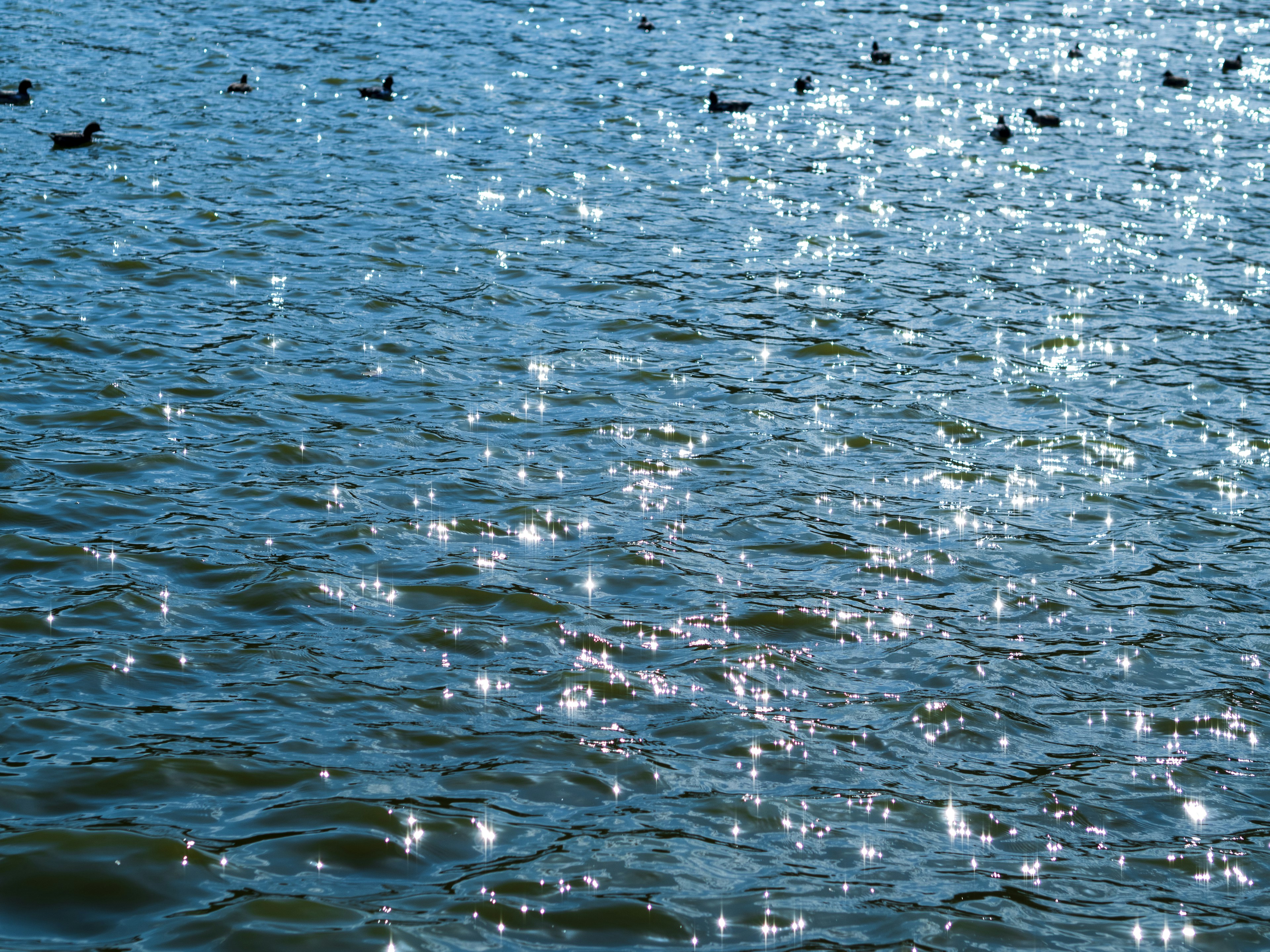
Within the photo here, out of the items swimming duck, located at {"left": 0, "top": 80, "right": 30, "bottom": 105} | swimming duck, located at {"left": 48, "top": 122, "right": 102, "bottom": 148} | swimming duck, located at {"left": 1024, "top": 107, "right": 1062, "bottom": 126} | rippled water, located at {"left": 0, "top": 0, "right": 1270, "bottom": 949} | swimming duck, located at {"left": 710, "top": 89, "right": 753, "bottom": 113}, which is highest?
swimming duck, located at {"left": 710, "top": 89, "right": 753, "bottom": 113}

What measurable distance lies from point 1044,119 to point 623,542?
20893mm

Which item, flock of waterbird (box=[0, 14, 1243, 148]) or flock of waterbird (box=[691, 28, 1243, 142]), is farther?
flock of waterbird (box=[691, 28, 1243, 142])

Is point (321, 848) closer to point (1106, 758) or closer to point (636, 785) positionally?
point (636, 785)

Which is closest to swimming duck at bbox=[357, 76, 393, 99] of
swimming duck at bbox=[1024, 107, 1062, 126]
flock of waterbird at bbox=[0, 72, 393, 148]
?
flock of waterbird at bbox=[0, 72, 393, 148]

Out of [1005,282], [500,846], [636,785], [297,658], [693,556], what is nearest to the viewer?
[500,846]

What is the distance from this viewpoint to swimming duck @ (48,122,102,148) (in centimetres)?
2328

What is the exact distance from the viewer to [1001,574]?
38.3ft

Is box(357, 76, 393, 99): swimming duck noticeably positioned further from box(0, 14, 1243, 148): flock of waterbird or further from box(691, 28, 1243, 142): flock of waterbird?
box(691, 28, 1243, 142): flock of waterbird

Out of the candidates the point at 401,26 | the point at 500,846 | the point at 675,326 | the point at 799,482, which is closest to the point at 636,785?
the point at 500,846

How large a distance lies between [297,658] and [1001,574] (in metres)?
6.11

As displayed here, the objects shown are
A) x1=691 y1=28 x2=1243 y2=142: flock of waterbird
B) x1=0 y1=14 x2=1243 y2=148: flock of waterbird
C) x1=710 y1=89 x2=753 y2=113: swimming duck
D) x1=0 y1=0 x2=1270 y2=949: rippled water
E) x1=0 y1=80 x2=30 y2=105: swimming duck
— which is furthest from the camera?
x1=710 y1=89 x2=753 y2=113: swimming duck

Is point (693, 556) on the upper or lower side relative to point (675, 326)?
lower

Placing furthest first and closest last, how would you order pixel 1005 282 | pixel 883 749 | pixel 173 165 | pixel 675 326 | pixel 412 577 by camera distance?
pixel 173 165 → pixel 1005 282 → pixel 675 326 → pixel 412 577 → pixel 883 749

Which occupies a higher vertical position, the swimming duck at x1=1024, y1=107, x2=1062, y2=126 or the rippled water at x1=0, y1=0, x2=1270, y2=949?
the swimming duck at x1=1024, y1=107, x2=1062, y2=126
